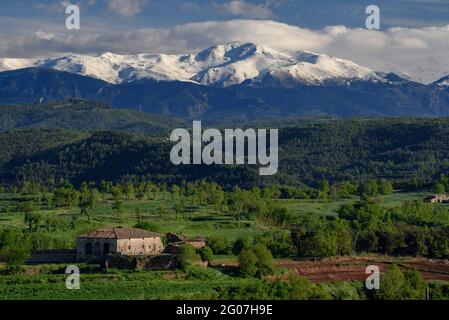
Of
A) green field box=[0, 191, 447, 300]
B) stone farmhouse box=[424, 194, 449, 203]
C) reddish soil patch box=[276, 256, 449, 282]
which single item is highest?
stone farmhouse box=[424, 194, 449, 203]

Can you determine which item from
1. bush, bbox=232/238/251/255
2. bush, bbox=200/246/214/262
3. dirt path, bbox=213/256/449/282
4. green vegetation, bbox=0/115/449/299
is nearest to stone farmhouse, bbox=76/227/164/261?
bush, bbox=200/246/214/262

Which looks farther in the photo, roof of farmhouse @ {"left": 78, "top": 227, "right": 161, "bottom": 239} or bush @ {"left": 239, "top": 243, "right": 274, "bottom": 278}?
roof of farmhouse @ {"left": 78, "top": 227, "right": 161, "bottom": 239}

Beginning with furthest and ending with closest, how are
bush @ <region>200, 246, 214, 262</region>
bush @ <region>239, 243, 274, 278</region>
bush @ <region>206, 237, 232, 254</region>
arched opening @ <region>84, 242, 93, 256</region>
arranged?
bush @ <region>206, 237, 232, 254</region> → arched opening @ <region>84, 242, 93, 256</region> → bush @ <region>200, 246, 214, 262</region> → bush @ <region>239, 243, 274, 278</region>

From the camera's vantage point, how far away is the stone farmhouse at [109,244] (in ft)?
304

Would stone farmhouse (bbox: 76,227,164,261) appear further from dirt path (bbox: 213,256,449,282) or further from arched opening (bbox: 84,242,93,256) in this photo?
dirt path (bbox: 213,256,449,282)

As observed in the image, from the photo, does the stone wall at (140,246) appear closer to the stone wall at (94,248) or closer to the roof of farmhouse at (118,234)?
the roof of farmhouse at (118,234)

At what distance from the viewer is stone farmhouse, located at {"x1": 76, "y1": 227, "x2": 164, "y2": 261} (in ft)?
304

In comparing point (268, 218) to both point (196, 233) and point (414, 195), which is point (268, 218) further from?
point (414, 195)

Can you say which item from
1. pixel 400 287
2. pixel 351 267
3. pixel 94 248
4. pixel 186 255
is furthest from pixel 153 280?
pixel 351 267

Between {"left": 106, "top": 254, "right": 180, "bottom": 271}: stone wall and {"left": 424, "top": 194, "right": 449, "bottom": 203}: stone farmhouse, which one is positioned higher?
{"left": 424, "top": 194, "right": 449, "bottom": 203}: stone farmhouse

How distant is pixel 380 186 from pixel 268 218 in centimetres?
6017

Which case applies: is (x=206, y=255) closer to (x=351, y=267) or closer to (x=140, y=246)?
(x=140, y=246)
